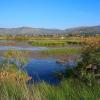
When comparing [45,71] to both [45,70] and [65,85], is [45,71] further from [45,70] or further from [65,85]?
[65,85]

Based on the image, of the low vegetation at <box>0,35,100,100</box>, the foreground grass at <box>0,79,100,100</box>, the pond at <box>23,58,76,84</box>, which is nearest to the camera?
the foreground grass at <box>0,79,100,100</box>

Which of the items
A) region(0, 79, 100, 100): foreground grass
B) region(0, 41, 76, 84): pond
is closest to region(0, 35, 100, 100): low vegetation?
region(0, 79, 100, 100): foreground grass

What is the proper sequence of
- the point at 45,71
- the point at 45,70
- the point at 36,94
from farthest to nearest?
the point at 45,70
the point at 45,71
the point at 36,94

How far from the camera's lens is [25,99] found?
6.47 m

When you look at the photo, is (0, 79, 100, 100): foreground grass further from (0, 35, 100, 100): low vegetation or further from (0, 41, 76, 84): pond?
(0, 41, 76, 84): pond

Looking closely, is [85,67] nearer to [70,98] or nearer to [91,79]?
[91,79]

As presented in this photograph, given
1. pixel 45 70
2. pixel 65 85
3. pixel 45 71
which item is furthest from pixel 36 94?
pixel 45 70

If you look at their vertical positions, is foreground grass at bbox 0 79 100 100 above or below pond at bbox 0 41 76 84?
above

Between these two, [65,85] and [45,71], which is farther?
[45,71]

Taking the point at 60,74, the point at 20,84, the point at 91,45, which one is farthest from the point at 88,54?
the point at 20,84

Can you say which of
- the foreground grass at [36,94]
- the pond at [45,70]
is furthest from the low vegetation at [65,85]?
the pond at [45,70]

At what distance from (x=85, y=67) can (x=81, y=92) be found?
24.8 feet

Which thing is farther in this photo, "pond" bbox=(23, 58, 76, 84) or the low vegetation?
"pond" bbox=(23, 58, 76, 84)

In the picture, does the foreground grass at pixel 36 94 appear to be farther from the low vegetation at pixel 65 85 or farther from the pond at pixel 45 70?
the pond at pixel 45 70
